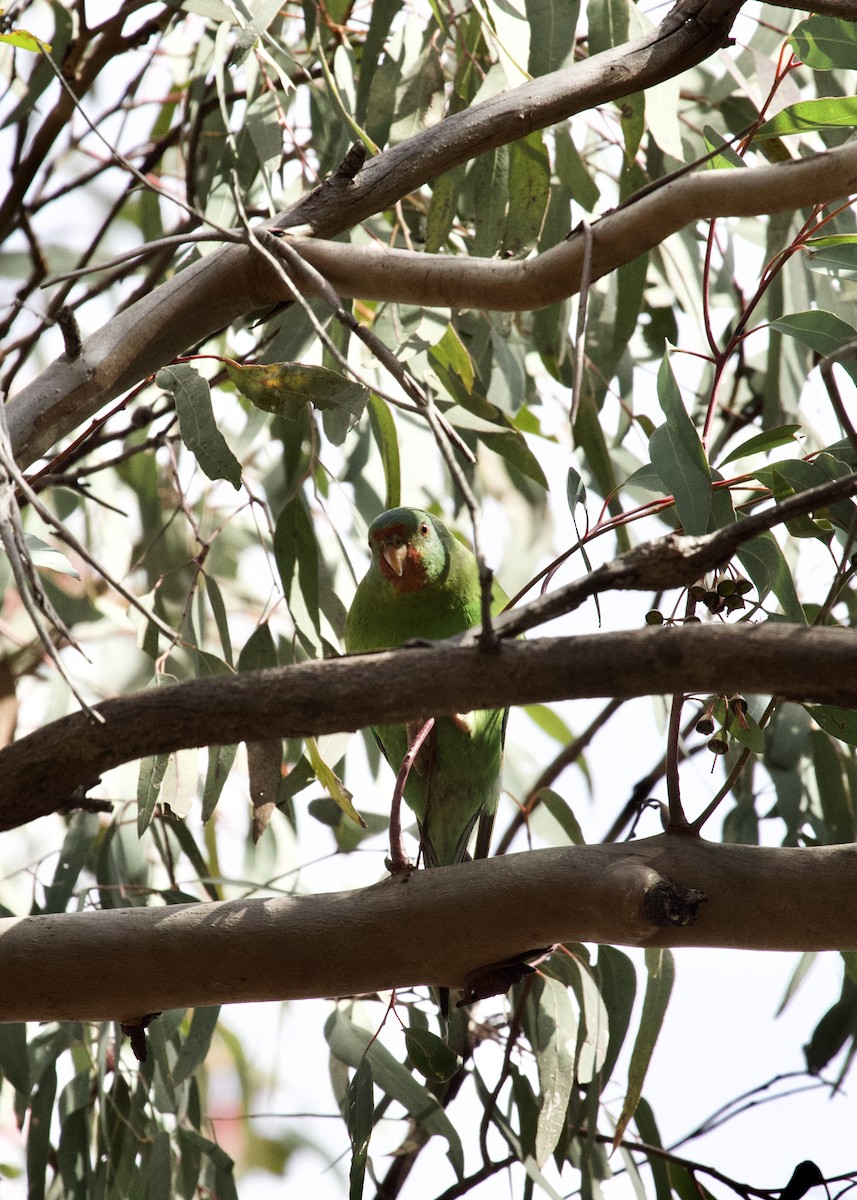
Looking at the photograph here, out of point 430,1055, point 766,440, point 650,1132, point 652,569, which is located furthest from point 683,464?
point 650,1132

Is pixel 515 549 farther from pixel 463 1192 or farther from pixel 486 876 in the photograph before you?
pixel 486 876

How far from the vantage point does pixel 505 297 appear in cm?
122

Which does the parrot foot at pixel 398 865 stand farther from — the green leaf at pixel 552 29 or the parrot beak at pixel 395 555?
the green leaf at pixel 552 29

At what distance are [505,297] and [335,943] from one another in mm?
707

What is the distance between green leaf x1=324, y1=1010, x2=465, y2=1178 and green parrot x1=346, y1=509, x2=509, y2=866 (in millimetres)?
381

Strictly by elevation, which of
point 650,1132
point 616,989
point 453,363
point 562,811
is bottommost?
Answer: point 650,1132

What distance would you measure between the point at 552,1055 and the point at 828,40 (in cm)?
148

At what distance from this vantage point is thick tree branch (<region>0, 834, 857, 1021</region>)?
1.19 m

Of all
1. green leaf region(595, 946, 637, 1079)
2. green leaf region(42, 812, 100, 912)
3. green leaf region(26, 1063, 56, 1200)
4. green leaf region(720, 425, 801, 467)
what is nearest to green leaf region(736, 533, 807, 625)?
green leaf region(720, 425, 801, 467)

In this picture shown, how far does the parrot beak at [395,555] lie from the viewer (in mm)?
2170

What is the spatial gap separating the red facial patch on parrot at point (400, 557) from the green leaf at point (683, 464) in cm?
95

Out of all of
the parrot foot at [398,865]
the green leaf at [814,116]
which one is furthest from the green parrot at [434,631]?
the green leaf at [814,116]

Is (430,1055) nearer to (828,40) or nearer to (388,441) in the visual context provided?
(388,441)

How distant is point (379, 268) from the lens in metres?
1.29
